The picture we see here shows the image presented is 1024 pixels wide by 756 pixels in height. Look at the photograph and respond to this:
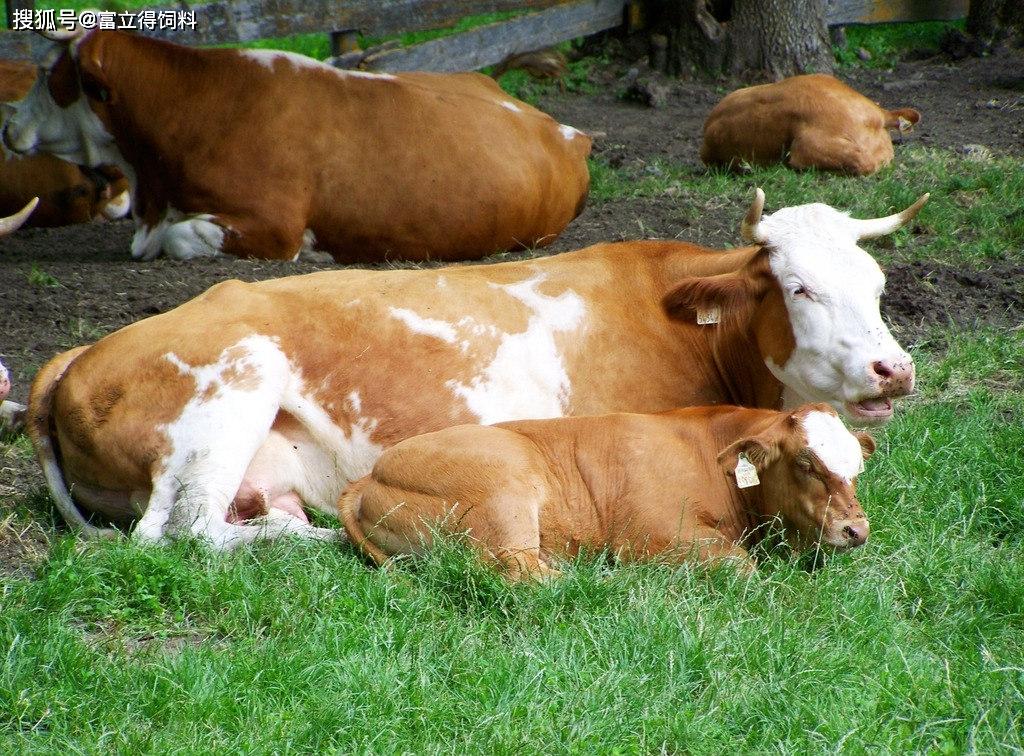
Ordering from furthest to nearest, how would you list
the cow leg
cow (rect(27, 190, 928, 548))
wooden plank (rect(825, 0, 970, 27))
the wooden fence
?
wooden plank (rect(825, 0, 970, 27))
the wooden fence
the cow leg
cow (rect(27, 190, 928, 548))

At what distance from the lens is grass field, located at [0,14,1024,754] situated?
3.59 m

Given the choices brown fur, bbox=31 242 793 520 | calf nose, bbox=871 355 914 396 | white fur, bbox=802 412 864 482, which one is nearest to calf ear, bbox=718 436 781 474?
white fur, bbox=802 412 864 482

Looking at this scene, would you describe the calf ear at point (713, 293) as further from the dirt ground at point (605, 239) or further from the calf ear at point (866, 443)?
the dirt ground at point (605, 239)

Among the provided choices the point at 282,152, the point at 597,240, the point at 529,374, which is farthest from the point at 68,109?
the point at 529,374

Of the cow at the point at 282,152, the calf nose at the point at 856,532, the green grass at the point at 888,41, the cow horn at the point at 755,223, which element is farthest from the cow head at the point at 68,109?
the green grass at the point at 888,41

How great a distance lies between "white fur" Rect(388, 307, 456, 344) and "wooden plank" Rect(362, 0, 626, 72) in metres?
7.04

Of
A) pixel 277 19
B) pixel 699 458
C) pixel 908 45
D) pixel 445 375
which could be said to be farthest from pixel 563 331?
pixel 908 45

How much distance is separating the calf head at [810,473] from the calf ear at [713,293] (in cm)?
97

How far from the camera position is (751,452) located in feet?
15.2

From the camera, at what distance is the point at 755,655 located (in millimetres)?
3941

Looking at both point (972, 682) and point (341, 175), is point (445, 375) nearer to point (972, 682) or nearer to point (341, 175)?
point (972, 682)

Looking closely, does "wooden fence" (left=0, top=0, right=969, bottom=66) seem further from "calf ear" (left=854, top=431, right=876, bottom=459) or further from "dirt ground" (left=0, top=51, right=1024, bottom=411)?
"calf ear" (left=854, top=431, right=876, bottom=459)

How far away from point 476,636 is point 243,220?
5133 millimetres

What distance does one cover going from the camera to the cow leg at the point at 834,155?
1080 cm
